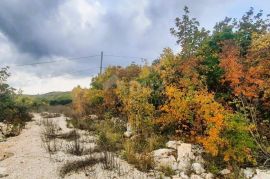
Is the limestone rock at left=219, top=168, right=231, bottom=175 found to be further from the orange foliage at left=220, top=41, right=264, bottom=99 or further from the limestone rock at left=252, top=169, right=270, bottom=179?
the orange foliage at left=220, top=41, right=264, bottom=99

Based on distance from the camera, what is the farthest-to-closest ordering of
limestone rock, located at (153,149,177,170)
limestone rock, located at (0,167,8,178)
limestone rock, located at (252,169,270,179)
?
limestone rock, located at (153,149,177,170) < limestone rock, located at (0,167,8,178) < limestone rock, located at (252,169,270,179)

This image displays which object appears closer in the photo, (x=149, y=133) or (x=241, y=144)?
(x=241, y=144)

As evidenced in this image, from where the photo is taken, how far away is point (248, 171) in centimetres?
1161

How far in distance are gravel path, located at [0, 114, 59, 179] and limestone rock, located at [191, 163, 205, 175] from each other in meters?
4.77

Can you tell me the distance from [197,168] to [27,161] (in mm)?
6347

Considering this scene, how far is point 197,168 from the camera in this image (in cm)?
1174

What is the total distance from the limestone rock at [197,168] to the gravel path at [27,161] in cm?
477

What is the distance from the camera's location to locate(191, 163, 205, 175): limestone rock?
38.2 ft

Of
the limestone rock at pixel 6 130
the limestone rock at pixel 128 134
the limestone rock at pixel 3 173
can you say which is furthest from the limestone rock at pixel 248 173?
the limestone rock at pixel 6 130

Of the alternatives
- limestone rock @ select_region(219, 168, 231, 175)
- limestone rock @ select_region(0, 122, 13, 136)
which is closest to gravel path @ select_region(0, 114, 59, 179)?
limestone rock @ select_region(0, 122, 13, 136)

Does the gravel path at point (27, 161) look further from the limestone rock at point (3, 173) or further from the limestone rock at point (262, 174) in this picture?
the limestone rock at point (262, 174)

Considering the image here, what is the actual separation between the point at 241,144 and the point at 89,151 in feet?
19.7

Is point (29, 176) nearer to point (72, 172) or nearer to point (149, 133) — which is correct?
point (72, 172)

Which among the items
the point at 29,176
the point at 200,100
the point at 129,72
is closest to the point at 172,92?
the point at 200,100
